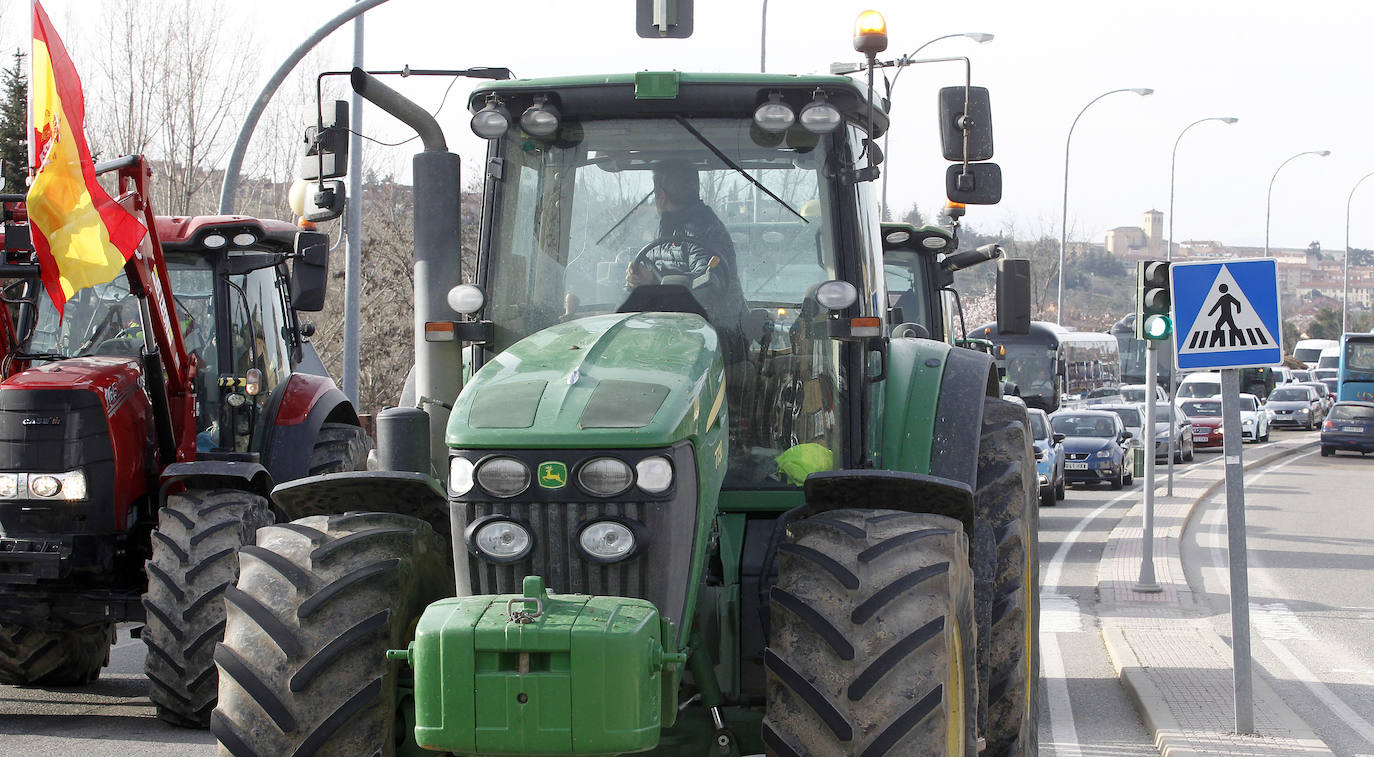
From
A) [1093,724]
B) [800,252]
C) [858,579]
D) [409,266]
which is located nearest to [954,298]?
[1093,724]

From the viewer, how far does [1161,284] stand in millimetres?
11945

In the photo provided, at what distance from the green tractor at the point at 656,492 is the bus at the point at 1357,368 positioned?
45449 mm

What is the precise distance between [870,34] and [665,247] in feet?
7.05

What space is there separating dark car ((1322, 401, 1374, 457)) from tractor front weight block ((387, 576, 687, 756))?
42.2 m

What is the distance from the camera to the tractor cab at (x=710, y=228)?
5.64 meters

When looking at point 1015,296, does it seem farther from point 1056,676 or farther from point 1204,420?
point 1204,420

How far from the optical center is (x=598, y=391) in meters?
4.56

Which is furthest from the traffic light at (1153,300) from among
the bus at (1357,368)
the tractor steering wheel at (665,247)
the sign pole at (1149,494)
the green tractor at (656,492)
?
the bus at (1357,368)

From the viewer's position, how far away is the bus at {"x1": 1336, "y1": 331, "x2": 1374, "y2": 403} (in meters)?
48.0

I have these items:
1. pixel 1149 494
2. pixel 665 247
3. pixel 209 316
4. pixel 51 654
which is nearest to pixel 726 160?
pixel 665 247

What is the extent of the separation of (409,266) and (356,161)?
12697 mm

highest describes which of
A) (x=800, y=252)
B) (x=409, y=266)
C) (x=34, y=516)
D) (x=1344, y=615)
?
(x=409, y=266)

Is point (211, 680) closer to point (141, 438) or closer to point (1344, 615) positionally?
point (141, 438)

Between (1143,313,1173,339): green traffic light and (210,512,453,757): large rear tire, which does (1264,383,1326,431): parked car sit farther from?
(210,512,453,757): large rear tire
